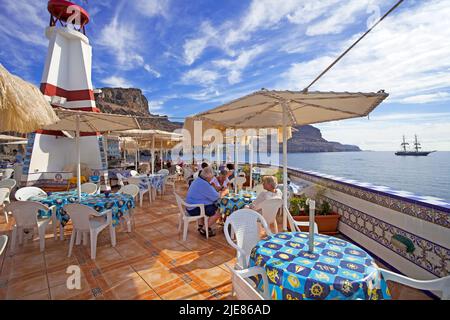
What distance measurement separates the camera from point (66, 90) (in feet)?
31.5

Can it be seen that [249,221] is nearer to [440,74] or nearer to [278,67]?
[278,67]

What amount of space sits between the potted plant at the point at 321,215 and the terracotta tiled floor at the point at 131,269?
4.79ft

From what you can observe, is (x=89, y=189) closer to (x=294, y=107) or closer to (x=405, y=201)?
(x=294, y=107)

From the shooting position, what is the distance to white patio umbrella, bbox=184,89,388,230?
2334mm

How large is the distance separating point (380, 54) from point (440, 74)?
2.51 metres

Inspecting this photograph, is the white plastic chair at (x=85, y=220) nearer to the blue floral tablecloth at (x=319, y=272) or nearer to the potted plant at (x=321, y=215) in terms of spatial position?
the blue floral tablecloth at (x=319, y=272)

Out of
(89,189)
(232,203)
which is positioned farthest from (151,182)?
(232,203)

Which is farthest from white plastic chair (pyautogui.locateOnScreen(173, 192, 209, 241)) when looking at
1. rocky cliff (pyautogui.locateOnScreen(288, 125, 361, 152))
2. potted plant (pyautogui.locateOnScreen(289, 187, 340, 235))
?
rocky cliff (pyautogui.locateOnScreen(288, 125, 361, 152))

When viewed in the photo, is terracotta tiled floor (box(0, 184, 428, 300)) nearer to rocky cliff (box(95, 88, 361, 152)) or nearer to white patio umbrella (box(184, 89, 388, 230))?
white patio umbrella (box(184, 89, 388, 230))

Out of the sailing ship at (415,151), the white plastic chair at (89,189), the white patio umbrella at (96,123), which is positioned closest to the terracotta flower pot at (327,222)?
the white patio umbrella at (96,123)

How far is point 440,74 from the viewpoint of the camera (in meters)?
3.84

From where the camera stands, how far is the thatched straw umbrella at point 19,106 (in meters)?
1.90
